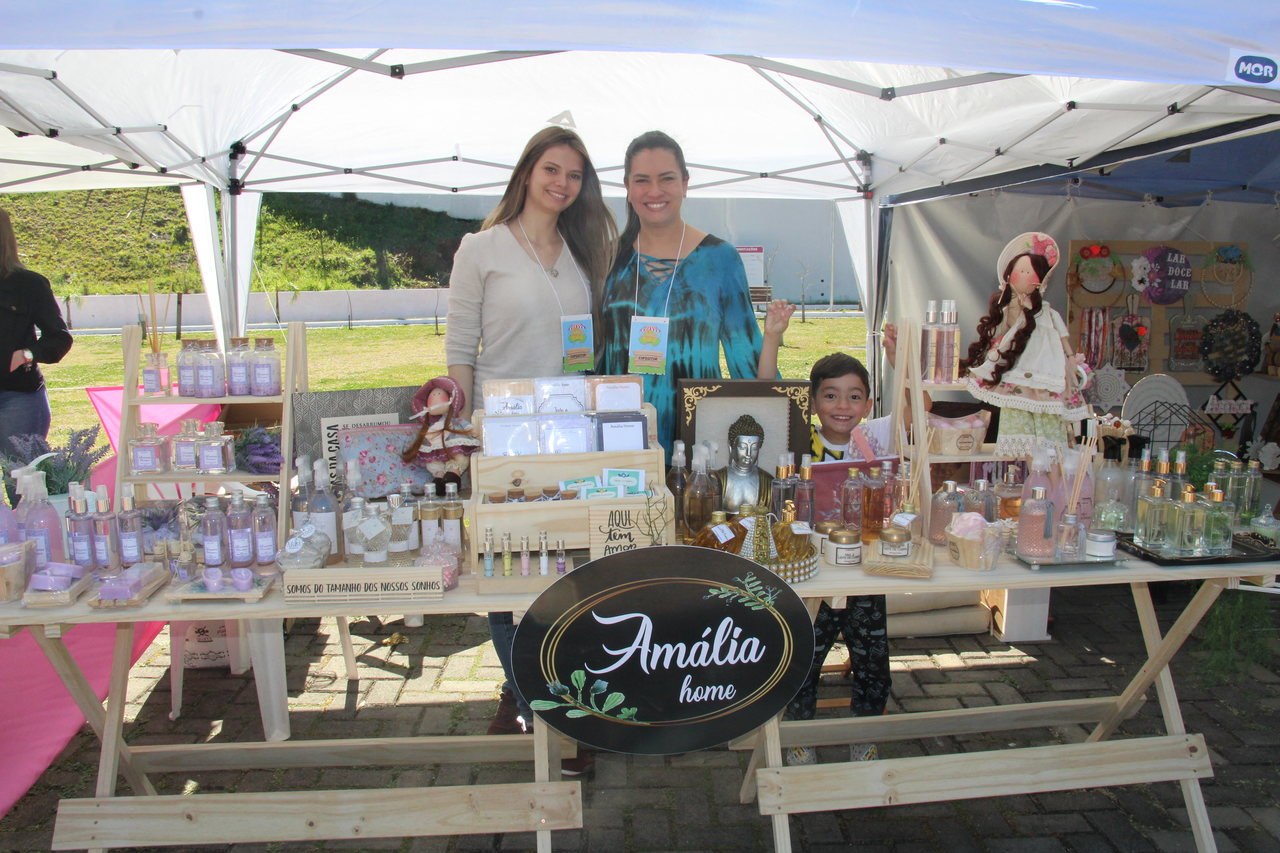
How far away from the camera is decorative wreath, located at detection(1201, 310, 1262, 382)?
16.4 ft

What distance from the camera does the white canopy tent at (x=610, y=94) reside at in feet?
6.19

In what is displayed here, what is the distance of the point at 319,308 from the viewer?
58.3ft

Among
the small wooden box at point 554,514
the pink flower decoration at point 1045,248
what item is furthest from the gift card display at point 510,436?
the pink flower decoration at point 1045,248

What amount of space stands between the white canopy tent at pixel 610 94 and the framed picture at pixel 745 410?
89cm

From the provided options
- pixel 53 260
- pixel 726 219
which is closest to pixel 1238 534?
pixel 726 219

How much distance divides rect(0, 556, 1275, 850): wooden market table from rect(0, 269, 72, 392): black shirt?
251 cm

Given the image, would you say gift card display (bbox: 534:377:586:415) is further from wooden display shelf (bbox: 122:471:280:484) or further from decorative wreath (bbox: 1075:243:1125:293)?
decorative wreath (bbox: 1075:243:1125:293)

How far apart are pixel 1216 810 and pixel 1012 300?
164 cm

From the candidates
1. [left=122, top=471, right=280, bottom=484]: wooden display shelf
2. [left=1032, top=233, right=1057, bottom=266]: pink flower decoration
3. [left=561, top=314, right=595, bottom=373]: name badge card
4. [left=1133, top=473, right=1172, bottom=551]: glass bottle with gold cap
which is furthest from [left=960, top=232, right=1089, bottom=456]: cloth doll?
[left=122, top=471, right=280, bottom=484]: wooden display shelf

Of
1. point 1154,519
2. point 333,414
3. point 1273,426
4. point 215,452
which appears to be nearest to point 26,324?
point 215,452

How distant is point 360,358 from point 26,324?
30.6 ft

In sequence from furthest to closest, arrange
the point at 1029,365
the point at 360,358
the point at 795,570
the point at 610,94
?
the point at 360,358, the point at 610,94, the point at 1029,365, the point at 795,570

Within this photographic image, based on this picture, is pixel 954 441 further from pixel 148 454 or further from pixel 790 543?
pixel 148 454

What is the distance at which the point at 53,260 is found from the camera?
1973 centimetres
